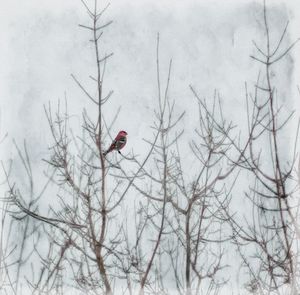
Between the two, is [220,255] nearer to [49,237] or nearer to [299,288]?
[299,288]

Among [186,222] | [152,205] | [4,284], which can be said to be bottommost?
[4,284]

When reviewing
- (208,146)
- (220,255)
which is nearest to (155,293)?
(220,255)

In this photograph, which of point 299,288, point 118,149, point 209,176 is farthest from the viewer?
point 118,149

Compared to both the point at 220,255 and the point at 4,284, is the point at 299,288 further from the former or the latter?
the point at 4,284

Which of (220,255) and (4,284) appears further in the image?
(220,255)

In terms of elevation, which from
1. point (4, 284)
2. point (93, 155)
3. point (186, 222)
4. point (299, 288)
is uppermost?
point (93, 155)

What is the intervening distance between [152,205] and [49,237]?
3.66 feet

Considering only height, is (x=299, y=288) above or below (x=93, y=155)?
below

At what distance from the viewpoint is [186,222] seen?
492cm

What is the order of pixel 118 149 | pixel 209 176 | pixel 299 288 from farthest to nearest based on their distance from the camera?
1. pixel 118 149
2. pixel 209 176
3. pixel 299 288

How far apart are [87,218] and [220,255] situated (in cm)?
146

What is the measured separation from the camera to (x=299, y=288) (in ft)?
15.4

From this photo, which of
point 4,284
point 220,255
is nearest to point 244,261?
point 220,255

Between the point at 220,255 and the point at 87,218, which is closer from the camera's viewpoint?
the point at 87,218
